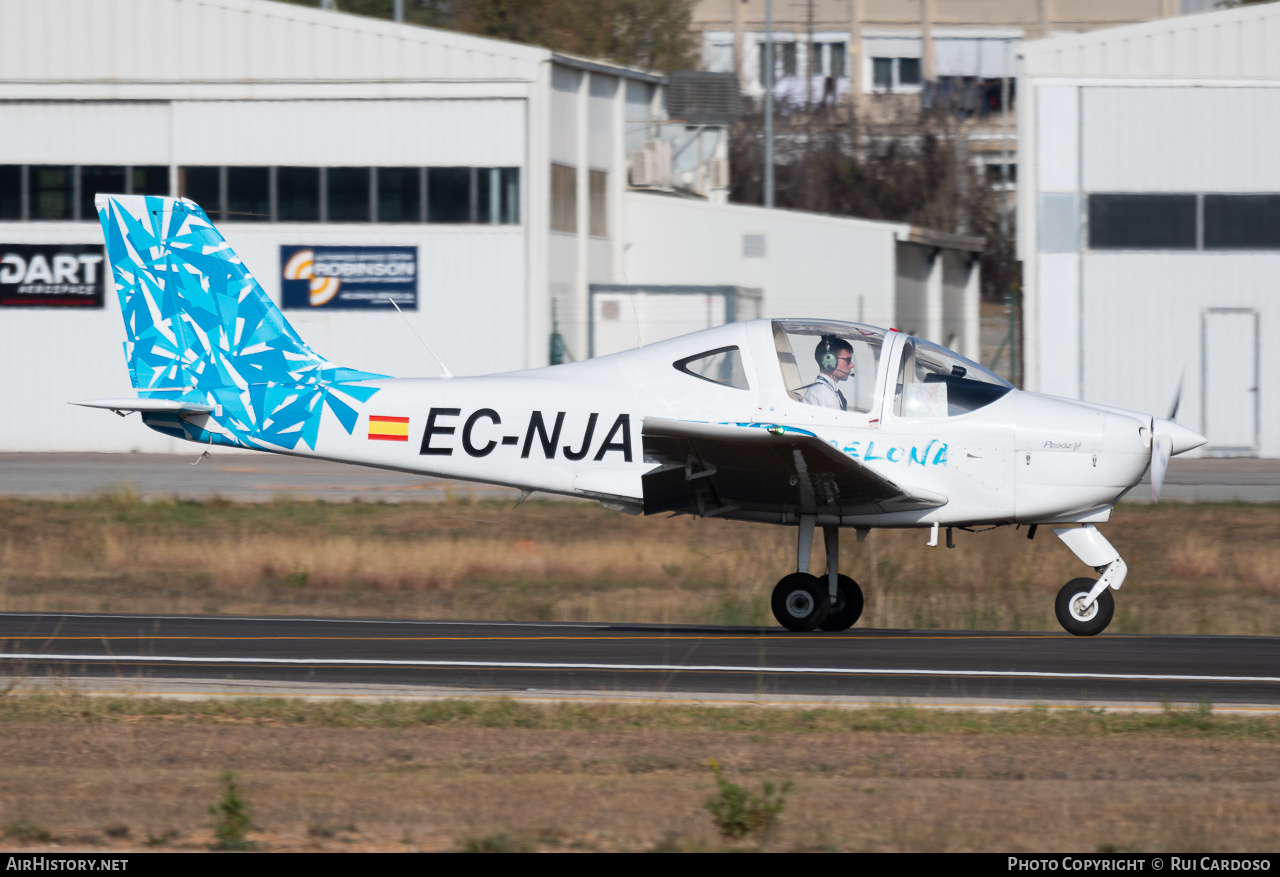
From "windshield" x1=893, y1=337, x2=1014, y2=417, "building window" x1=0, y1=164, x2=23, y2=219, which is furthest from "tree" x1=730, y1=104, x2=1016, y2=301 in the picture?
"windshield" x1=893, y1=337, x2=1014, y2=417

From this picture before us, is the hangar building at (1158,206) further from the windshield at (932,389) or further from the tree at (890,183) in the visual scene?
the tree at (890,183)

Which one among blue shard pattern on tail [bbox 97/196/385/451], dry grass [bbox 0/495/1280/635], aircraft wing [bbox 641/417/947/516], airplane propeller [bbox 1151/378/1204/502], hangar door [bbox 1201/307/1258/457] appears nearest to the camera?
aircraft wing [bbox 641/417/947/516]

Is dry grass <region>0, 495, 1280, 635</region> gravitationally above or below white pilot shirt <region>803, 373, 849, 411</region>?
below

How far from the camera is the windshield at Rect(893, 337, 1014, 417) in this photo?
11438 mm

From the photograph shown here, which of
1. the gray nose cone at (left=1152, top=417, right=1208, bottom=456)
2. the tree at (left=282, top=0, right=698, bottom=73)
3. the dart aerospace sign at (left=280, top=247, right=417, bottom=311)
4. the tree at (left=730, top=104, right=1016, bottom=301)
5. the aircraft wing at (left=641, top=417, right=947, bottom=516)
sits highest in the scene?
the tree at (left=282, top=0, right=698, bottom=73)

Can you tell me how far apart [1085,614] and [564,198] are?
20.0 m

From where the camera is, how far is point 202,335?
Answer: 13422 millimetres

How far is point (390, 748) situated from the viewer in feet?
24.6

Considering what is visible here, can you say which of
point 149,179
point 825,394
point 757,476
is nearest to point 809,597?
point 757,476

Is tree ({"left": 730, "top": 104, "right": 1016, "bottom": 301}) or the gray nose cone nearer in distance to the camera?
the gray nose cone

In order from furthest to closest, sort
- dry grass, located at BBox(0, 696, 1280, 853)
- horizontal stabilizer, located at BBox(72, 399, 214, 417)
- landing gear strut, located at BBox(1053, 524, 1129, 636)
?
1. horizontal stabilizer, located at BBox(72, 399, 214, 417)
2. landing gear strut, located at BBox(1053, 524, 1129, 636)
3. dry grass, located at BBox(0, 696, 1280, 853)

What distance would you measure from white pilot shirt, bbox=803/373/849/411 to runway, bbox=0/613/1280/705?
1.79 meters

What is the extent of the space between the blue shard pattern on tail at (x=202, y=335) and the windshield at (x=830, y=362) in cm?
386

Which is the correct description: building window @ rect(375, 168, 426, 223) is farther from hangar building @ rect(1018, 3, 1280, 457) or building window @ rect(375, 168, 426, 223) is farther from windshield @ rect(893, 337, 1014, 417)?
windshield @ rect(893, 337, 1014, 417)
